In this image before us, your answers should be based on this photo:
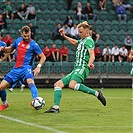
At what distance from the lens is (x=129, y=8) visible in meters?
32.6

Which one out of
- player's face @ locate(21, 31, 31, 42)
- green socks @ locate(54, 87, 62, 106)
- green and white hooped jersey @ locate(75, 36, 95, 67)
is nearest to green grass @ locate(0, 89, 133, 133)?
green socks @ locate(54, 87, 62, 106)

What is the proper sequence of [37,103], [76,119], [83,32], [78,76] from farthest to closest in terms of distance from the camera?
1. [83,32]
2. [78,76]
3. [37,103]
4. [76,119]

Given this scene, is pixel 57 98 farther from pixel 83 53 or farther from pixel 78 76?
pixel 83 53

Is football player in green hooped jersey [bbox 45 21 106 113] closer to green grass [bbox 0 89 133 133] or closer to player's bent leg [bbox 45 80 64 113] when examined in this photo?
player's bent leg [bbox 45 80 64 113]

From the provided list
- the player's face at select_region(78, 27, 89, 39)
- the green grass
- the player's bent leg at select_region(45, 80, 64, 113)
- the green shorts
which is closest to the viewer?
the green grass

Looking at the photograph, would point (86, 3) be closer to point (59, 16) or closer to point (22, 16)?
point (59, 16)

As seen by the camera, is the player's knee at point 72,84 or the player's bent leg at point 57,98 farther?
the player's knee at point 72,84

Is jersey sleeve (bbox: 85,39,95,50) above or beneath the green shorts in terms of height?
above

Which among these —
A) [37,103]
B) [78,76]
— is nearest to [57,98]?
[37,103]

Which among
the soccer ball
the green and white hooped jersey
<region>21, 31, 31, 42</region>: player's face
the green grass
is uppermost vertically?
<region>21, 31, 31, 42</region>: player's face

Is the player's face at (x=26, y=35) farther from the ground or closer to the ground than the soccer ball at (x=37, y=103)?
farther from the ground

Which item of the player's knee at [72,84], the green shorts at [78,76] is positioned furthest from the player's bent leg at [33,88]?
the player's knee at [72,84]

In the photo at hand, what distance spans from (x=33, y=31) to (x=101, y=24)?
4.63m

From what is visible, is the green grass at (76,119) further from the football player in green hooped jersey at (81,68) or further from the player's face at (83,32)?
the player's face at (83,32)
